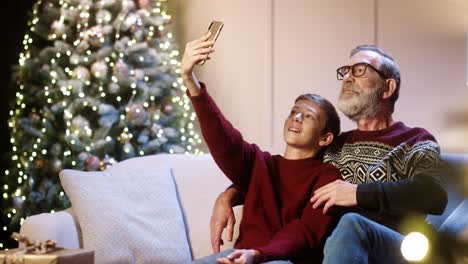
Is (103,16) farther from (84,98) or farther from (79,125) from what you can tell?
(79,125)

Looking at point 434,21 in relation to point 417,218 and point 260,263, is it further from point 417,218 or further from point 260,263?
point 260,263

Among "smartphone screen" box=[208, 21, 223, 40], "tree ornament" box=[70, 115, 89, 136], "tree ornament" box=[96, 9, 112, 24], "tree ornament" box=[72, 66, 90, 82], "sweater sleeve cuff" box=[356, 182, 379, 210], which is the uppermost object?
"tree ornament" box=[96, 9, 112, 24]

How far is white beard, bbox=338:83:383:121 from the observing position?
265cm

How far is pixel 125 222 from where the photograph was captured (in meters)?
2.70

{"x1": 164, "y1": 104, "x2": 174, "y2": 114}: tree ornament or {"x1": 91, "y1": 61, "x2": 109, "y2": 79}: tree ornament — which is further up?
{"x1": 91, "y1": 61, "x2": 109, "y2": 79}: tree ornament

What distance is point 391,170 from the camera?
2459mm

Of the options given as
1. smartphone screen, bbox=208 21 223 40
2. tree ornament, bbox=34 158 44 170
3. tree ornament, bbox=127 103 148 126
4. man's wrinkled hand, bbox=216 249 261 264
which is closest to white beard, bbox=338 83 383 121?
smartphone screen, bbox=208 21 223 40

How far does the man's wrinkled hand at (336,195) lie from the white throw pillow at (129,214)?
71cm

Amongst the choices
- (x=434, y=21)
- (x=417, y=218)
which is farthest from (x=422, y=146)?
(x=434, y=21)

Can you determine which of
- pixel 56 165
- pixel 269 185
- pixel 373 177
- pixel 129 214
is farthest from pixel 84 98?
pixel 373 177

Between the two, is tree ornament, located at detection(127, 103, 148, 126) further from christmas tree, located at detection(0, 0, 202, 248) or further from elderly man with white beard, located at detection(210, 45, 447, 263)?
elderly man with white beard, located at detection(210, 45, 447, 263)

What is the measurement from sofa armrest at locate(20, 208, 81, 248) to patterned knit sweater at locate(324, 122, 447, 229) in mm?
999

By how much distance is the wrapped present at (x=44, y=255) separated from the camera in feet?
5.86

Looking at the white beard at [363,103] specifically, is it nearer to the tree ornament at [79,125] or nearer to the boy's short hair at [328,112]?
the boy's short hair at [328,112]
